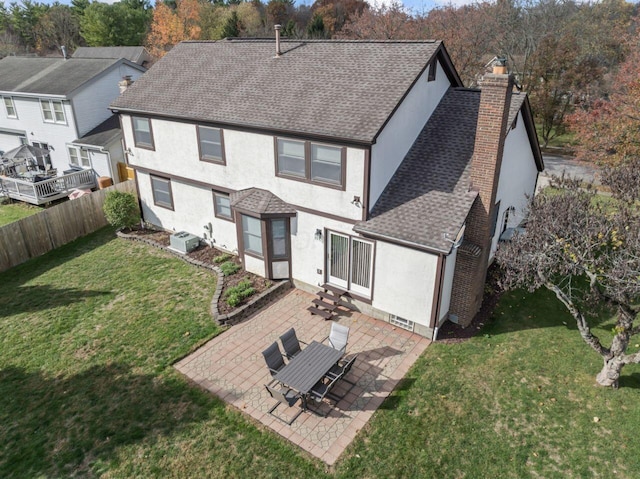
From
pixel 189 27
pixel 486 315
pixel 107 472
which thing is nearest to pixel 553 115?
pixel 486 315

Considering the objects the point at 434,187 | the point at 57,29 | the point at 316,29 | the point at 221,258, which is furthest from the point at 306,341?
the point at 57,29

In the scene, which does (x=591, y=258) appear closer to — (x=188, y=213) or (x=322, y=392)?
(x=322, y=392)

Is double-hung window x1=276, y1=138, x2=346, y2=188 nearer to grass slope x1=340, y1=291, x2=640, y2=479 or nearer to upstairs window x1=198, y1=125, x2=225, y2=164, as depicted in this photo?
upstairs window x1=198, y1=125, x2=225, y2=164

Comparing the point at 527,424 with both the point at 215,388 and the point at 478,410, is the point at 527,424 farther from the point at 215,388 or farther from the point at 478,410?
the point at 215,388

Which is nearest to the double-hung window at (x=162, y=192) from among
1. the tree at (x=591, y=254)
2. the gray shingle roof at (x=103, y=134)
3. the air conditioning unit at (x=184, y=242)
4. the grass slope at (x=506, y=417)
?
the air conditioning unit at (x=184, y=242)

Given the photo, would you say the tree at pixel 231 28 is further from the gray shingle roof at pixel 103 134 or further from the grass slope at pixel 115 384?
the grass slope at pixel 115 384

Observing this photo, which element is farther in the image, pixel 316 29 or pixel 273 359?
pixel 316 29

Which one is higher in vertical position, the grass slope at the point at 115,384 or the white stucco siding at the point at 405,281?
the white stucco siding at the point at 405,281
